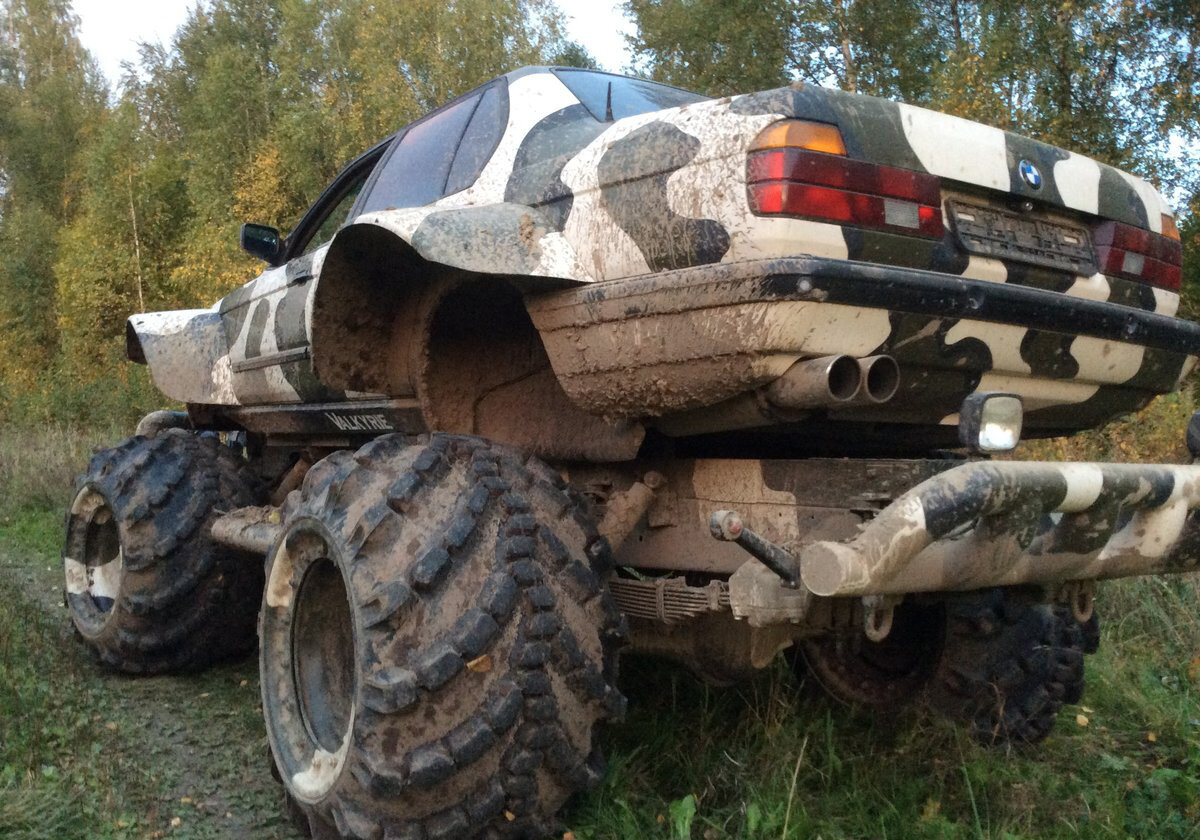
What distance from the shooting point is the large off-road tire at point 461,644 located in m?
2.22

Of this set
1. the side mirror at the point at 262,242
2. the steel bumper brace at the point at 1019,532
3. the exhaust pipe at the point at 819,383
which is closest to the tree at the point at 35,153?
the side mirror at the point at 262,242

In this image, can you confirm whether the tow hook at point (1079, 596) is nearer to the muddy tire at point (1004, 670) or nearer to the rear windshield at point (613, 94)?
the muddy tire at point (1004, 670)

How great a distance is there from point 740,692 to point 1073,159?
1.87 m

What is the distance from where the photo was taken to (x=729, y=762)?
2.93m

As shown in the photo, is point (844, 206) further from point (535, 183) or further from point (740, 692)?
point (740, 692)

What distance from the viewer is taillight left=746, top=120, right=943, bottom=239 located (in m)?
2.12

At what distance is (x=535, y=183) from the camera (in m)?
2.71

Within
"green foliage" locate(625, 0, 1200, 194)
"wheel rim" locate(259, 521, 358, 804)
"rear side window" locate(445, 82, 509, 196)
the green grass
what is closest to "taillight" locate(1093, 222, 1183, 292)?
the green grass

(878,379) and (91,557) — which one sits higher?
(878,379)

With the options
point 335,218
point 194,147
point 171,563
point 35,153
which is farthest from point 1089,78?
point 35,153

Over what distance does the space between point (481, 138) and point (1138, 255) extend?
1.75m

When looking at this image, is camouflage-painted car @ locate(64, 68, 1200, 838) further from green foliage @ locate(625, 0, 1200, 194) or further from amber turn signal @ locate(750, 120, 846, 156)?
green foliage @ locate(625, 0, 1200, 194)

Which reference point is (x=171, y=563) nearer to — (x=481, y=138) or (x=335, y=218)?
(x=335, y=218)

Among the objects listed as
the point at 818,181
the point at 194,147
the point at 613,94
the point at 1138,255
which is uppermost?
the point at 194,147
